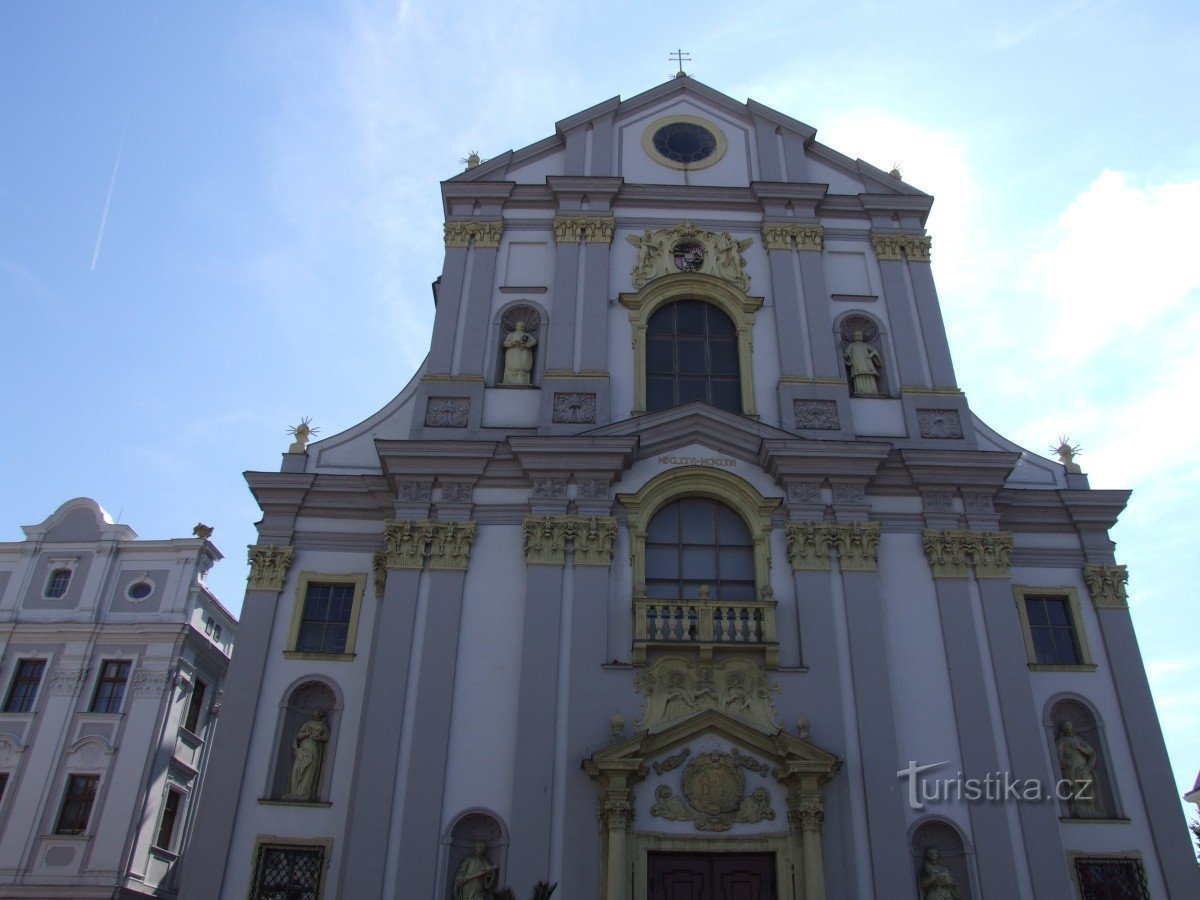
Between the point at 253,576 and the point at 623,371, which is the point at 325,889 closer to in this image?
the point at 253,576

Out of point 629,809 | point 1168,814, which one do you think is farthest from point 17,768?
point 1168,814

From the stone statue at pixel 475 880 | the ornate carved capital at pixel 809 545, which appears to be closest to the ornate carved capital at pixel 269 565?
the stone statue at pixel 475 880

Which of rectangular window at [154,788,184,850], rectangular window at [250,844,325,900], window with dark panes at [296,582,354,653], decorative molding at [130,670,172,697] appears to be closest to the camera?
rectangular window at [250,844,325,900]

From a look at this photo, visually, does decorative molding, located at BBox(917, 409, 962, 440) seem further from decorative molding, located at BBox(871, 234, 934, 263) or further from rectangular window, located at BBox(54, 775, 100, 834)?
rectangular window, located at BBox(54, 775, 100, 834)

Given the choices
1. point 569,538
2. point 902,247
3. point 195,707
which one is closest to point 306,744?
point 569,538

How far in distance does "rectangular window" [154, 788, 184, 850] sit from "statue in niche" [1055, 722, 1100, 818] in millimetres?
22689

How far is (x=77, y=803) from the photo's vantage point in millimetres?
26406

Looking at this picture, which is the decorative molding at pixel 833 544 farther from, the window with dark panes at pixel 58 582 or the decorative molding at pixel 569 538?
the window with dark panes at pixel 58 582

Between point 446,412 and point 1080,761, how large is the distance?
12623 mm

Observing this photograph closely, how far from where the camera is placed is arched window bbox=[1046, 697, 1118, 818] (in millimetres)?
16531

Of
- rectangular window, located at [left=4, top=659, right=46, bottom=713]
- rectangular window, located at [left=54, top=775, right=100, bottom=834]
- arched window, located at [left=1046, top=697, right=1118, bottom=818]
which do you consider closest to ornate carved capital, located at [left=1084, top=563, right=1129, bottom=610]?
arched window, located at [left=1046, top=697, right=1118, bottom=818]

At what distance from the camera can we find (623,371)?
20.1 meters

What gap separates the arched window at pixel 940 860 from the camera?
15.2 metres

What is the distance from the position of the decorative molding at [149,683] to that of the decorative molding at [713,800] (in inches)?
710
